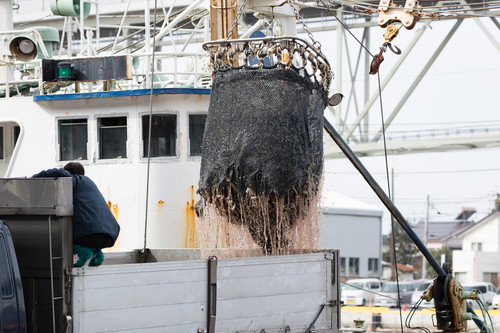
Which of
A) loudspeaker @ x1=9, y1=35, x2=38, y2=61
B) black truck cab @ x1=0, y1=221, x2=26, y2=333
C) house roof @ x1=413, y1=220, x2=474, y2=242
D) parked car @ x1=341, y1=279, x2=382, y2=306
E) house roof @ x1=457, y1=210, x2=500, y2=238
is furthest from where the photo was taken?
house roof @ x1=413, y1=220, x2=474, y2=242

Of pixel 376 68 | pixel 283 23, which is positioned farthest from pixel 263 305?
pixel 283 23

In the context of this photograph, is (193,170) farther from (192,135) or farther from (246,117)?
(246,117)

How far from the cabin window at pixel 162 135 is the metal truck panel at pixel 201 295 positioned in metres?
6.73

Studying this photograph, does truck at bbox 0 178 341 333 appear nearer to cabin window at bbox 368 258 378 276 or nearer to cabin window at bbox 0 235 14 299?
cabin window at bbox 0 235 14 299

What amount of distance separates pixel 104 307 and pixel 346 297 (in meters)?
29.6

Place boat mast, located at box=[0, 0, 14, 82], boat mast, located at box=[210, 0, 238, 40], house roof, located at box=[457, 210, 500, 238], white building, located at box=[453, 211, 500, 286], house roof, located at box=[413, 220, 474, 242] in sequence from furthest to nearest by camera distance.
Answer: house roof, located at box=[413, 220, 474, 242], house roof, located at box=[457, 210, 500, 238], white building, located at box=[453, 211, 500, 286], boat mast, located at box=[0, 0, 14, 82], boat mast, located at box=[210, 0, 238, 40]

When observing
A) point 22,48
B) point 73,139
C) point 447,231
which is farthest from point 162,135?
point 447,231

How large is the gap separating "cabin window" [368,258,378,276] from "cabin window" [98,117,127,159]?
36078 millimetres

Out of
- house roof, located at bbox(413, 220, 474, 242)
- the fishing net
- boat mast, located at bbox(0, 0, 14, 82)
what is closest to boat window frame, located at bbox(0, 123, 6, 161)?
boat mast, located at bbox(0, 0, 14, 82)

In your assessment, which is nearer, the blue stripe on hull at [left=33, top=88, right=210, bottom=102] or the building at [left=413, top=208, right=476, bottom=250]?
the blue stripe on hull at [left=33, top=88, right=210, bottom=102]

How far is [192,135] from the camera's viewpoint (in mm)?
15039

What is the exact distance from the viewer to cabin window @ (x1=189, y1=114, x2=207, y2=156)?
15.0 metres

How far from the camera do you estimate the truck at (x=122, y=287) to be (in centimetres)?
664

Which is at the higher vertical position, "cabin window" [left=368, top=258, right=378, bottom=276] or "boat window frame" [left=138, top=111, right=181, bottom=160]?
"boat window frame" [left=138, top=111, right=181, bottom=160]
